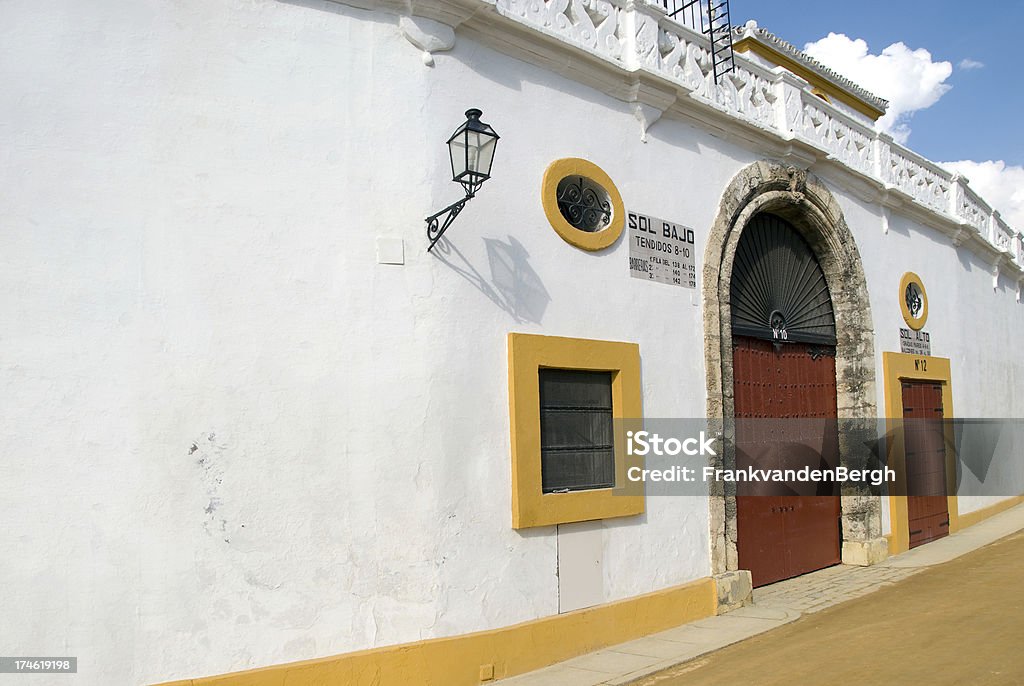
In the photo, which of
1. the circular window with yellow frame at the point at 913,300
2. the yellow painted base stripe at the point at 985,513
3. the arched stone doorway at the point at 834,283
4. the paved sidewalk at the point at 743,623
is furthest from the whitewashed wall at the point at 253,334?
the yellow painted base stripe at the point at 985,513

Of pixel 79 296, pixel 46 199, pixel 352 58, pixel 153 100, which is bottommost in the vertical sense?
pixel 79 296

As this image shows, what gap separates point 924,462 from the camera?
11.0 metres

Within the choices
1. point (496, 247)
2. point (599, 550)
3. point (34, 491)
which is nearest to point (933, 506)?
point (599, 550)

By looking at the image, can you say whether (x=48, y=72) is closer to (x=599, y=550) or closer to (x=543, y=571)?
(x=543, y=571)

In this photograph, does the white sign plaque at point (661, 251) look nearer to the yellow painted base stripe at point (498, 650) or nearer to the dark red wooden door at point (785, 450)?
the dark red wooden door at point (785, 450)

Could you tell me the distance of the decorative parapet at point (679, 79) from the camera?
6.12 metres

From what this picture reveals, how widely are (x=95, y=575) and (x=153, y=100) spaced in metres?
2.61

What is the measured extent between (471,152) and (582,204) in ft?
5.73

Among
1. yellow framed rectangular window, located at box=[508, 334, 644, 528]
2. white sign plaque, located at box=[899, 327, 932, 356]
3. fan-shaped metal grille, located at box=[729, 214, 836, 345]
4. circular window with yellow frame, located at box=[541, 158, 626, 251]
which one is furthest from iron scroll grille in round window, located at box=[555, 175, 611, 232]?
white sign plaque, located at box=[899, 327, 932, 356]

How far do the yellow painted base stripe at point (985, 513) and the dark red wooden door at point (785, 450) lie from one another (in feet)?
12.6

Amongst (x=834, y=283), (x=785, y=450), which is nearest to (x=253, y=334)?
(x=785, y=450)

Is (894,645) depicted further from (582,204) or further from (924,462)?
(924,462)

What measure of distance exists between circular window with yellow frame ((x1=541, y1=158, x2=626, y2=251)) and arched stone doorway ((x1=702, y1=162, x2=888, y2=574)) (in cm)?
131

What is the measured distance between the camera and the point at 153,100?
4699 mm
